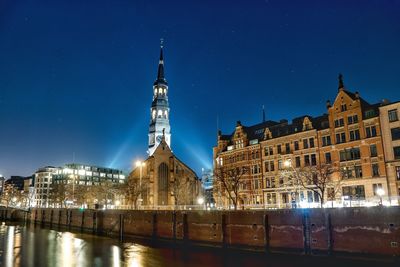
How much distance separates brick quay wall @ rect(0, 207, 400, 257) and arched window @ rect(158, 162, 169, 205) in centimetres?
4292

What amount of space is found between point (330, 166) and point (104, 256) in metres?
39.6

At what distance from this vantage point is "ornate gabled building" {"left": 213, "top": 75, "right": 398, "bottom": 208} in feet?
199

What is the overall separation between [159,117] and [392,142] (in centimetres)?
10014

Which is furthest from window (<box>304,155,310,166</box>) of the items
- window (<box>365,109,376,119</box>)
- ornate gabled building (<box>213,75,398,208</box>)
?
window (<box>365,109,376,119</box>)

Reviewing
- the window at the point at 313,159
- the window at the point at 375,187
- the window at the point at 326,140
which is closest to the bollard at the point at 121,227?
the window at the point at 313,159

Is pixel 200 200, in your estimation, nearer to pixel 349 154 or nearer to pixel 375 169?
pixel 349 154

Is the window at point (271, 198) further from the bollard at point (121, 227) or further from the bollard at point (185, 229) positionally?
the bollard at point (121, 227)

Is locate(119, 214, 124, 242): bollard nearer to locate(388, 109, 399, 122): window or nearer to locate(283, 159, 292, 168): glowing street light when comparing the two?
locate(283, 159, 292, 168): glowing street light

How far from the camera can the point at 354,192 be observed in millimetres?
62406

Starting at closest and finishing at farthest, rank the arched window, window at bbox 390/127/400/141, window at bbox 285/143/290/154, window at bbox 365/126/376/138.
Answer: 1. window at bbox 390/127/400/141
2. window at bbox 365/126/376/138
3. window at bbox 285/143/290/154
4. the arched window

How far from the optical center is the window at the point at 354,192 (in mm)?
61397

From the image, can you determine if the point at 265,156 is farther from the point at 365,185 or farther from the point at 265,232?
the point at 265,232

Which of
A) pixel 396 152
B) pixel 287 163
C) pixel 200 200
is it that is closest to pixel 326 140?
pixel 287 163

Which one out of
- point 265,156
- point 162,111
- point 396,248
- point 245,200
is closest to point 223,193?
point 245,200
